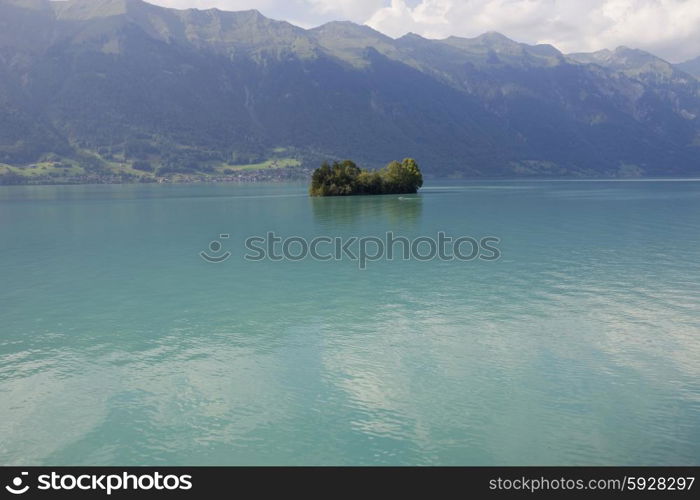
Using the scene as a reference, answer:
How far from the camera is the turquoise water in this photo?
720 inches

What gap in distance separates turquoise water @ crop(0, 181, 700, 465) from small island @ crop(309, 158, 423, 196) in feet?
364

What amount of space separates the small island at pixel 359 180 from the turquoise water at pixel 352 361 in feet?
364

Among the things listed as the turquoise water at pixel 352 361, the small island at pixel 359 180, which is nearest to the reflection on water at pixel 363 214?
the small island at pixel 359 180

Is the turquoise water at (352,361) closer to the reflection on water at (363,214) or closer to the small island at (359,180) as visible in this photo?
the reflection on water at (363,214)

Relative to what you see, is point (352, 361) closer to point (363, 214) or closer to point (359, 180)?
point (363, 214)

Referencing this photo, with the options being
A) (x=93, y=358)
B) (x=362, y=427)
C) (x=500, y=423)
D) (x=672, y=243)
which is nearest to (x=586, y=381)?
(x=500, y=423)

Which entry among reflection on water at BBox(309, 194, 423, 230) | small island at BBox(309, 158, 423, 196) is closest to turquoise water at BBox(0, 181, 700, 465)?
reflection on water at BBox(309, 194, 423, 230)

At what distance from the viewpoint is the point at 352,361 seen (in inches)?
1012

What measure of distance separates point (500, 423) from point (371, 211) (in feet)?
307

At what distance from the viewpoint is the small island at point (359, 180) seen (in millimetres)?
163125

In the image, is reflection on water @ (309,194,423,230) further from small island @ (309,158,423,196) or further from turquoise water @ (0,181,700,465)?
turquoise water @ (0,181,700,465)

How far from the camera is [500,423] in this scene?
768 inches

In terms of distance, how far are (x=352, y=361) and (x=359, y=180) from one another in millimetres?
143639
